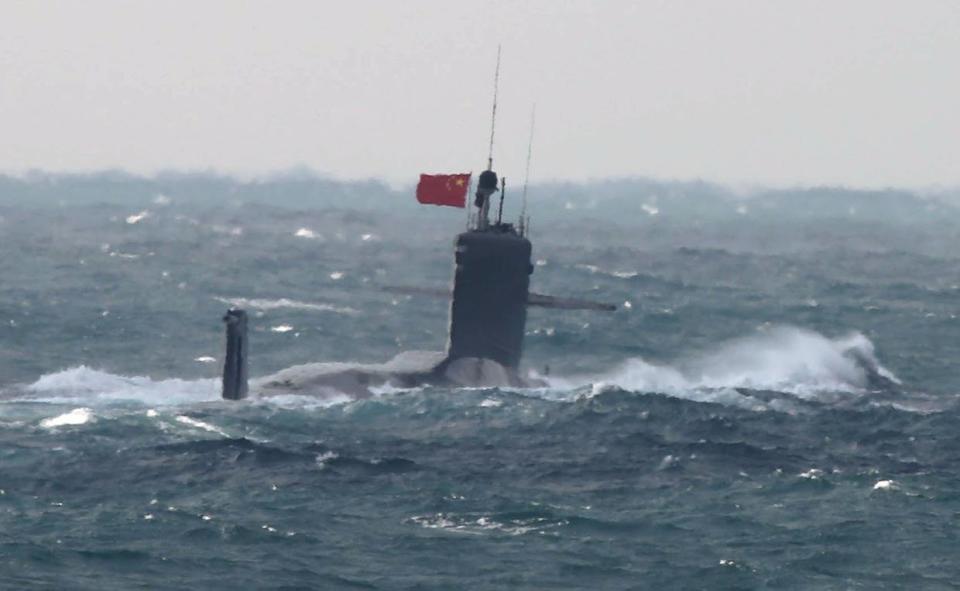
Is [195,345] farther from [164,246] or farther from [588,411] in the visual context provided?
[164,246]

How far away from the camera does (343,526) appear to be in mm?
36781

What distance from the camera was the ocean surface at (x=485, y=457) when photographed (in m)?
→ 34.6

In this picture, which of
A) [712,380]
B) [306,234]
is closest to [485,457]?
[712,380]

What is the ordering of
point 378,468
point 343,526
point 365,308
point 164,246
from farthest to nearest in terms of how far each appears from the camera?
1. point 164,246
2. point 365,308
3. point 378,468
4. point 343,526

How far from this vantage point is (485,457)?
43406mm

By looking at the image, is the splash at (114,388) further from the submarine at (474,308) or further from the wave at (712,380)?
the submarine at (474,308)

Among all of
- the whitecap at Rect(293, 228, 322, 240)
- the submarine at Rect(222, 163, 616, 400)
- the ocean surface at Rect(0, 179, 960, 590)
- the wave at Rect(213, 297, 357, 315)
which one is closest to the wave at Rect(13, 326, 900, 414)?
the ocean surface at Rect(0, 179, 960, 590)

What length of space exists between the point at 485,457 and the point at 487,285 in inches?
434

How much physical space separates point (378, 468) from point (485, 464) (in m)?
2.48

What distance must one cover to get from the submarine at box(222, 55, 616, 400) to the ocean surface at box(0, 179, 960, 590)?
5.24 feet

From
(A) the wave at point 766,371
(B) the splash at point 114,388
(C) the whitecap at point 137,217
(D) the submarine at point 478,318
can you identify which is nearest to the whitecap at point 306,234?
(C) the whitecap at point 137,217

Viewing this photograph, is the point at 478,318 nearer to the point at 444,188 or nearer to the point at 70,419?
the point at 444,188

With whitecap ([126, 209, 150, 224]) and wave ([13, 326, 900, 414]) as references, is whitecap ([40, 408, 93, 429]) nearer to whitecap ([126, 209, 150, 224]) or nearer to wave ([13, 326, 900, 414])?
wave ([13, 326, 900, 414])

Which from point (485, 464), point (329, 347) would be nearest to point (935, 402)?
point (485, 464)
